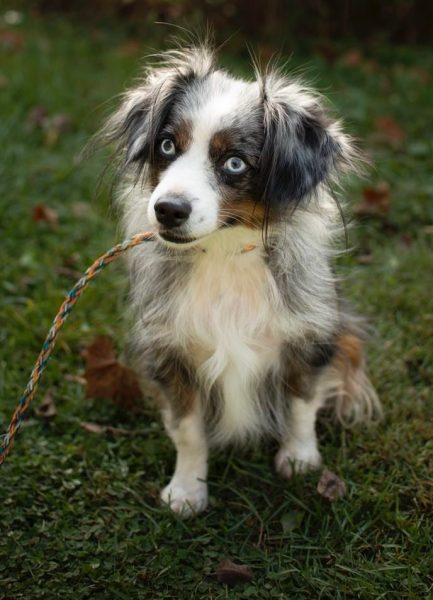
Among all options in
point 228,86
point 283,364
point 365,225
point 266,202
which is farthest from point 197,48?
point 365,225

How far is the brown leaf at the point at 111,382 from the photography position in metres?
2.96

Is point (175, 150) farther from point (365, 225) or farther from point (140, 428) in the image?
point (365, 225)

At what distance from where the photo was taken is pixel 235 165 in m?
2.16

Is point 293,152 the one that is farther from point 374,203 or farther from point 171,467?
point 374,203

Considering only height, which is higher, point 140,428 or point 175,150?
point 175,150

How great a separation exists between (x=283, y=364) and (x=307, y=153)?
0.72 meters

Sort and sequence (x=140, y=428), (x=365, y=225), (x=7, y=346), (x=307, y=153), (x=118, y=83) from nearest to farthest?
(x=307, y=153), (x=140, y=428), (x=7, y=346), (x=365, y=225), (x=118, y=83)

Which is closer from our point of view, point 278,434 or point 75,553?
point 75,553

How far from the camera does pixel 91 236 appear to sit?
4.07 m

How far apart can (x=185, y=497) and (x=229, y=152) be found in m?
1.16

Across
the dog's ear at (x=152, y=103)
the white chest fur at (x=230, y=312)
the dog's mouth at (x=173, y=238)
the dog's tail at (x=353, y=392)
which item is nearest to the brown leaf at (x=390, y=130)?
the dog's tail at (x=353, y=392)

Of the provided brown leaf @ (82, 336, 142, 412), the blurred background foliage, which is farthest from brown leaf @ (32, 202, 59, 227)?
the blurred background foliage

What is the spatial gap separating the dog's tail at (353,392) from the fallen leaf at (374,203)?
4.67ft

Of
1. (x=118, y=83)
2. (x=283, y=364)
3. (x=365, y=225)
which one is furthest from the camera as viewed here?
(x=118, y=83)
